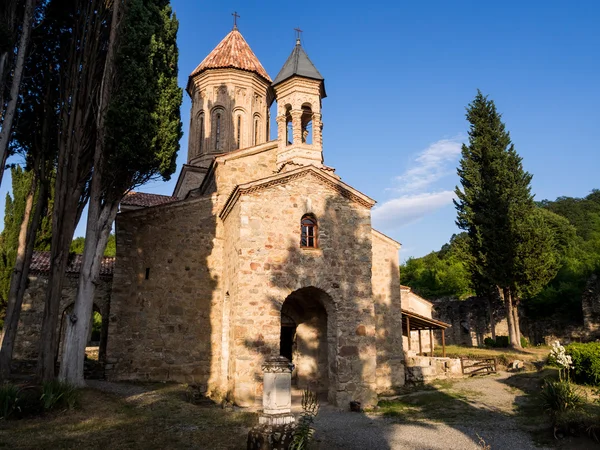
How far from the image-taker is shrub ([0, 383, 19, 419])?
24.5 ft

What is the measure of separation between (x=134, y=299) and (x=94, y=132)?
5.03 m

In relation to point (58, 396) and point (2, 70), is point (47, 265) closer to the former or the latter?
point (2, 70)

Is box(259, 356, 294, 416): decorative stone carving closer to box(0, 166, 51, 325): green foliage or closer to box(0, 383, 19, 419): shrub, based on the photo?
box(0, 383, 19, 419): shrub

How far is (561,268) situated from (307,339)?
20.6m

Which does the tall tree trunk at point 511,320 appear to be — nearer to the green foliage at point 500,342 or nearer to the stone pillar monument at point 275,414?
the green foliage at point 500,342

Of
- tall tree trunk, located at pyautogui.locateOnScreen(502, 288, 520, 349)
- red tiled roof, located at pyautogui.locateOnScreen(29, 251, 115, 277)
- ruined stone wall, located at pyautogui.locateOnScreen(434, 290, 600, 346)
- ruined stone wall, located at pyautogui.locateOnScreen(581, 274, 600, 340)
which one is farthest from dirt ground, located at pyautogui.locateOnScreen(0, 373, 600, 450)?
ruined stone wall, located at pyautogui.locateOnScreen(434, 290, 600, 346)

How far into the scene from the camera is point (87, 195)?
11750 millimetres

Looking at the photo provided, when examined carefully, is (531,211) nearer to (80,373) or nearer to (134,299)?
(134,299)

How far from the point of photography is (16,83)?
34.2 feet

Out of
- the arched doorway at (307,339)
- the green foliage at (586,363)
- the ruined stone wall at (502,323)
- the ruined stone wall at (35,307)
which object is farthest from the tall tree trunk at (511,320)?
the ruined stone wall at (35,307)

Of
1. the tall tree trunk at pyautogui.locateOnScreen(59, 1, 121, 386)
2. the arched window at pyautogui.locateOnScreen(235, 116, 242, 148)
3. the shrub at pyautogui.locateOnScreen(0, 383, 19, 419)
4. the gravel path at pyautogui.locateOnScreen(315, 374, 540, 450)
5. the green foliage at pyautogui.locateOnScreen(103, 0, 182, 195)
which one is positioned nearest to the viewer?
the gravel path at pyautogui.locateOnScreen(315, 374, 540, 450)

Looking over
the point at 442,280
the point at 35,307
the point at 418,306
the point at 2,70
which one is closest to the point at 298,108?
the point at 2,70

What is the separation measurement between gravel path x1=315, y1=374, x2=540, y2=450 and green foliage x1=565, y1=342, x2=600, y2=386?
1.94 m

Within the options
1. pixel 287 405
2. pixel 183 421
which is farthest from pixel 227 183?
pixel 287 405
